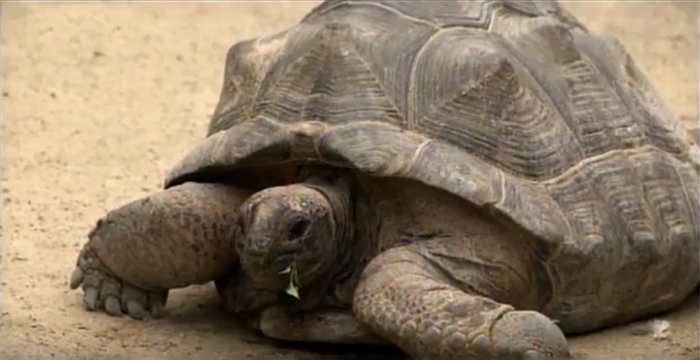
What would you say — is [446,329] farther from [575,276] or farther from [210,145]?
[210,145]

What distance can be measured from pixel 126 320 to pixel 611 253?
1.28 meters

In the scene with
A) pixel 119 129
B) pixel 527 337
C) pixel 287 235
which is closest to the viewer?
pixel 527 337

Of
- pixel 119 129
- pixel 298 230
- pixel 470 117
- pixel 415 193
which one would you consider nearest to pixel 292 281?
pixel 298 230

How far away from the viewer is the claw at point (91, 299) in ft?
13.8

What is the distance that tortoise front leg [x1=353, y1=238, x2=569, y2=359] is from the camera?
3354mm

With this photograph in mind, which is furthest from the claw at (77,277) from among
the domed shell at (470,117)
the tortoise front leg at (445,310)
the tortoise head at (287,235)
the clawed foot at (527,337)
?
the clawed foot at (527,337)

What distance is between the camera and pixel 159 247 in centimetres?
400

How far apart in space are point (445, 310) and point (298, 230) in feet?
1.50

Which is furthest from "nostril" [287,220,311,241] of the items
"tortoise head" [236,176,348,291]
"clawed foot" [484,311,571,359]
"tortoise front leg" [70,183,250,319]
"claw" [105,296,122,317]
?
"claw" [105,296,122,317]

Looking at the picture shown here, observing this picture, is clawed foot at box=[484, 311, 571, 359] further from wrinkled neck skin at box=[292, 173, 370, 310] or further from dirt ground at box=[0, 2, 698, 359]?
wrinkled neck skin at box=[292, 173, 370, 310]

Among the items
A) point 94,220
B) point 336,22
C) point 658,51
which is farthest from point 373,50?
point 658,51

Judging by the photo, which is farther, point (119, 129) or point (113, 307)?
point (119, 129)

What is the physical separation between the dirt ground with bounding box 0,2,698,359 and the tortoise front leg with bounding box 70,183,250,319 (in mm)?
73

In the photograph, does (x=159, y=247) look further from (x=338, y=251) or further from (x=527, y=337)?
(x=527, y=337)
